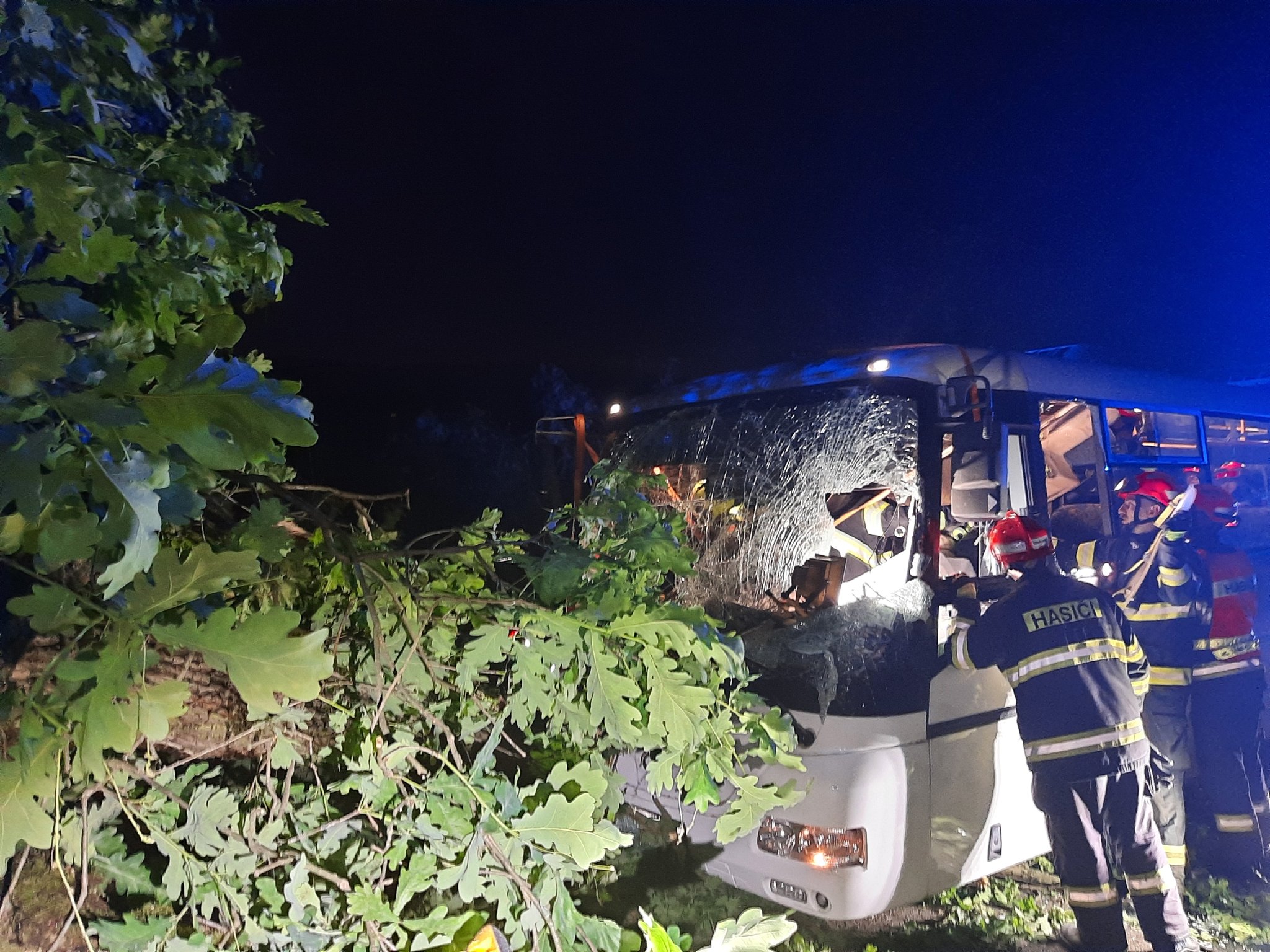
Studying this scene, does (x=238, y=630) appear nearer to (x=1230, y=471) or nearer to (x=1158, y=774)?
(x=1158, y=774)

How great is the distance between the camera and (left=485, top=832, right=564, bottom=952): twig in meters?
0.75

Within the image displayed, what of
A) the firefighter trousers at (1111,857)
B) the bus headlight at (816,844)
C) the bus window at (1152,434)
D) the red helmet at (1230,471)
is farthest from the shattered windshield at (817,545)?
the red helmet at (1230,471)

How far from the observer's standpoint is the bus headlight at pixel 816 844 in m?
1.47

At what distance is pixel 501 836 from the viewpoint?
802 mm

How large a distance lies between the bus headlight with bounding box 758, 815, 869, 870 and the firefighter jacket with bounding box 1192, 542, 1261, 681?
765 mm

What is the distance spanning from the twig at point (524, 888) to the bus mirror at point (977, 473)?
1.22m

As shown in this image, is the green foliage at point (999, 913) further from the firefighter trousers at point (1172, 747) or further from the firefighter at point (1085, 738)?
the firefighter trousers at point (1172, 747)

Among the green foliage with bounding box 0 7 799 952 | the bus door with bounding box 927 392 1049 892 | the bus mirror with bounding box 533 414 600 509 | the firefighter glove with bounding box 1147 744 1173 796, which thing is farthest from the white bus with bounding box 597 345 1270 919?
the green foliage with bounding box 0 7 799 952

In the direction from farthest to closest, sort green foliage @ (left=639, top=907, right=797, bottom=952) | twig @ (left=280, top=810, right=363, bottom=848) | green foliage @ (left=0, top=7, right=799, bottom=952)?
twig @ (left=280, top=810, right=363, bottom=848) → green foliage @ (left=639, top=907, right=797, bottom=952) → green foliage @ (left=0, top=7, right=799, bottom=952)

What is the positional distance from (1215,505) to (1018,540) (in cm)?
38

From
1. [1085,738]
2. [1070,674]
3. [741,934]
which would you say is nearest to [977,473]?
[1070,674]

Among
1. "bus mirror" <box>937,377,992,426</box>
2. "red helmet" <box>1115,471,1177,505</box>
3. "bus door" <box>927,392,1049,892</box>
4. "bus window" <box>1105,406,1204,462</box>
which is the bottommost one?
"bus door" <box>927,392,1049,892</box>

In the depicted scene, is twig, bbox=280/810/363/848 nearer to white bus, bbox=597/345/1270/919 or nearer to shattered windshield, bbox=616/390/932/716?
white bus, bbox=597/345/1270/919

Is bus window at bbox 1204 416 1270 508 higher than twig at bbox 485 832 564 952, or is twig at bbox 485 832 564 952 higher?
bus window at bbox 1204 416 1270 508
